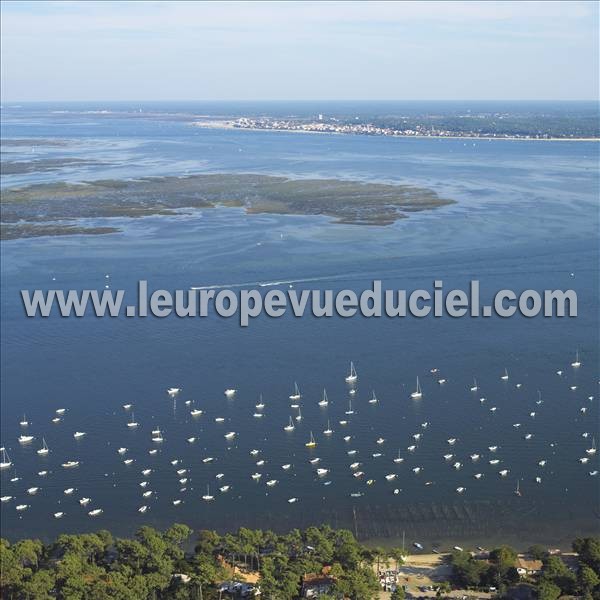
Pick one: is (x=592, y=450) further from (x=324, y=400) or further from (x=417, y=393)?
(x=324, y=400)

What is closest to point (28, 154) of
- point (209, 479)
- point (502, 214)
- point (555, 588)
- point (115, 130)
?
point (115, 130)

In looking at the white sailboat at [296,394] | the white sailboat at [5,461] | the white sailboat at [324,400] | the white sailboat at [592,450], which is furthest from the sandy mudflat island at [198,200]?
the white sailboat at [592,450]

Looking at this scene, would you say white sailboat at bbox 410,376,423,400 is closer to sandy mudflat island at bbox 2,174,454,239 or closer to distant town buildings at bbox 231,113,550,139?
sandy mudflat island at bbox 2,174,454,239

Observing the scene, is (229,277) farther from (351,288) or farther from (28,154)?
(28,154)

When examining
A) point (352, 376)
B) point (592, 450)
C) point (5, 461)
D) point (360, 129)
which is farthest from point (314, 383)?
point (360, 129)

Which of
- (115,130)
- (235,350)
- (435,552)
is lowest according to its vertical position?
(435,552)

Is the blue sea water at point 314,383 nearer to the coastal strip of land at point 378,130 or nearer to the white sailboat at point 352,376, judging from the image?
the white sailboat at point 352,376
